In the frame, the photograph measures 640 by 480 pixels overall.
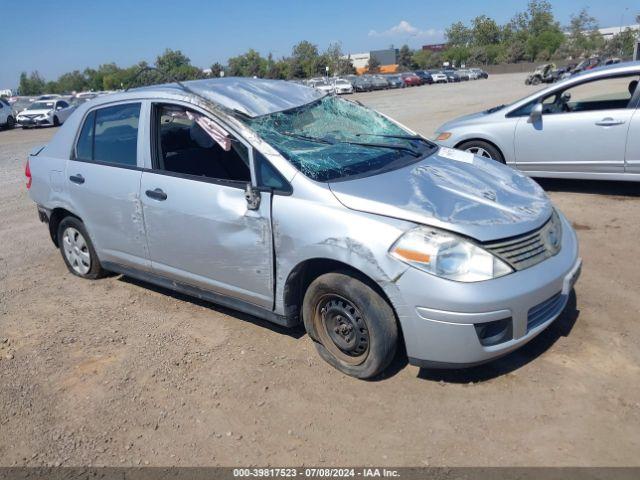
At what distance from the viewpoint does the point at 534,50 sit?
4156 inches

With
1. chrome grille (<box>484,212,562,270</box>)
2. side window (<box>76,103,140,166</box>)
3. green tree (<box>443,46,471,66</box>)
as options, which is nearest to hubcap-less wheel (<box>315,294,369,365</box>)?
chrome grille (<box>484,212,562,270</box>)

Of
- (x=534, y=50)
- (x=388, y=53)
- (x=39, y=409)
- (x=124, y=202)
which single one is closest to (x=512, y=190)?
(x=124, y=202)

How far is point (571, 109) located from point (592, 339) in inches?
170

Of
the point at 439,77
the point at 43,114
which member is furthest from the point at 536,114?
the point at 439,77

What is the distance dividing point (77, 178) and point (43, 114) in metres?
27.5

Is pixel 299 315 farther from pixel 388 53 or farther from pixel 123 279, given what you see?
pixel 388 53

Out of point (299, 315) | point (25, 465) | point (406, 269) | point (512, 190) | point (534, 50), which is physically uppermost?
point (534, 50)

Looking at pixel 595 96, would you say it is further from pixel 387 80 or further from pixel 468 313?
pixel 387 80

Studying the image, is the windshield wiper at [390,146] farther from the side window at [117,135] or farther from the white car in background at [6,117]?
the white car in background at [6,117]

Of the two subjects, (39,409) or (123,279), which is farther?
(123,279)

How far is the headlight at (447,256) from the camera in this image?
3.07 metres

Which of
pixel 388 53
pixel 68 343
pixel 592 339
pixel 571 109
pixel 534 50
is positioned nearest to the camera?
pixel 592 339

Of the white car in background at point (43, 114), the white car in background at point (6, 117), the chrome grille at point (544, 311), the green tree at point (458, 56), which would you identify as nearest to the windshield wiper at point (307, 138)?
the chrome grille at point (544, 311)

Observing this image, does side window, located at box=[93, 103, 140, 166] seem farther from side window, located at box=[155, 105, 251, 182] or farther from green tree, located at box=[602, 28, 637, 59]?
green tree, located at box=[602, 28, 637, 59]
